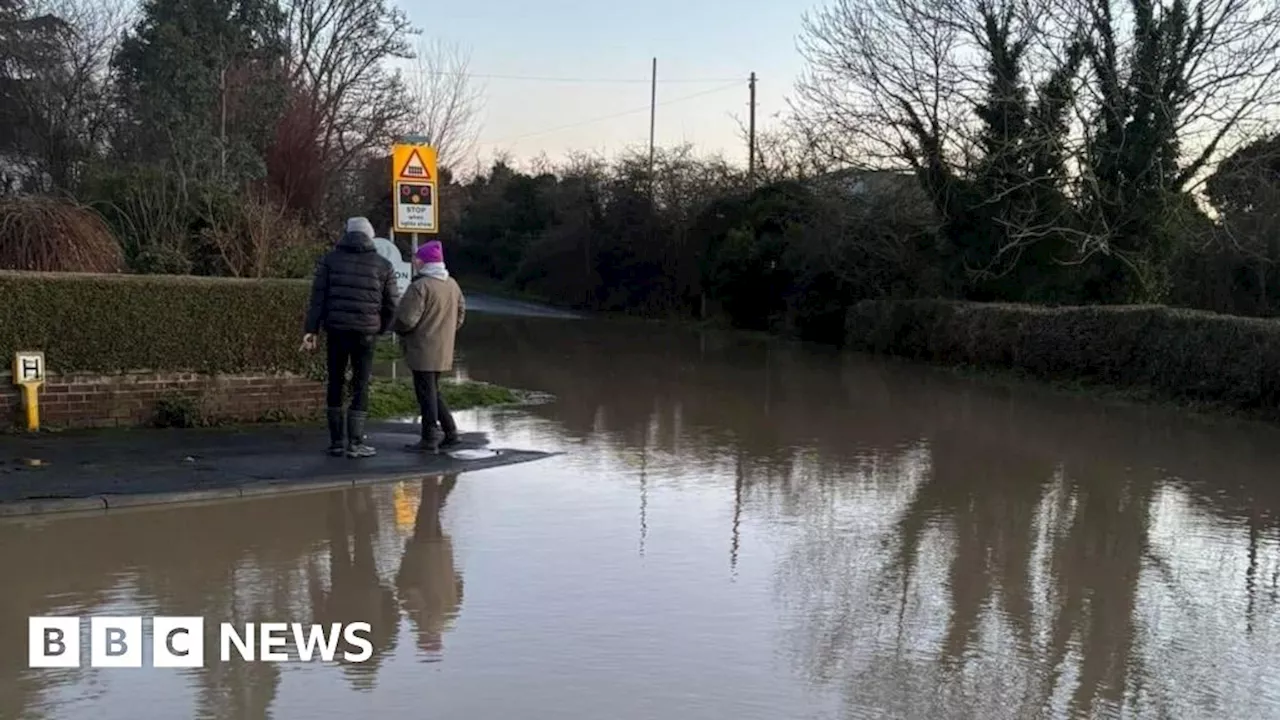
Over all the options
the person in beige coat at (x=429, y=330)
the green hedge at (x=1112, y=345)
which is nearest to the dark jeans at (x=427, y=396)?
the person in beige coat at (x=429, y=330)

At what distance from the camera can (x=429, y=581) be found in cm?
590

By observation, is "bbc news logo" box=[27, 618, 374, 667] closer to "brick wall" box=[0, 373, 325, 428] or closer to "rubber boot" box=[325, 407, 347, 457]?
"rubber boot" box=[325, 407, 347, 457]

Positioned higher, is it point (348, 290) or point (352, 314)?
point (348, 290)

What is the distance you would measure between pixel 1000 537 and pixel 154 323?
6.99m

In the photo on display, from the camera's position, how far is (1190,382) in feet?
49.3

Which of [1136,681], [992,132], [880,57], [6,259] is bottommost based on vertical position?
[1136,681]

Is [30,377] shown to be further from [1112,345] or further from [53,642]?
[1112,345]

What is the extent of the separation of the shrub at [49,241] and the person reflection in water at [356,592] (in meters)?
6.24

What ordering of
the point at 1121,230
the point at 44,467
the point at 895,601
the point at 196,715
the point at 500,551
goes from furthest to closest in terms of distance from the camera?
the point at 1121,230
the point at 44,467
the point at 500,551
the point at 895,601
the point at 196,715

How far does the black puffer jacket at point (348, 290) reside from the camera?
342 inches

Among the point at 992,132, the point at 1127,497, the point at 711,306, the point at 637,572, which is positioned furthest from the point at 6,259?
the point at 711,306

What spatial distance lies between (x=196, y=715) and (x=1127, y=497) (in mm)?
7009

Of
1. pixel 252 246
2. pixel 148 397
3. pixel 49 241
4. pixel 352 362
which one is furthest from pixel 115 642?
pixel 252 246

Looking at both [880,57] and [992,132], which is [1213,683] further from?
[880,57]
